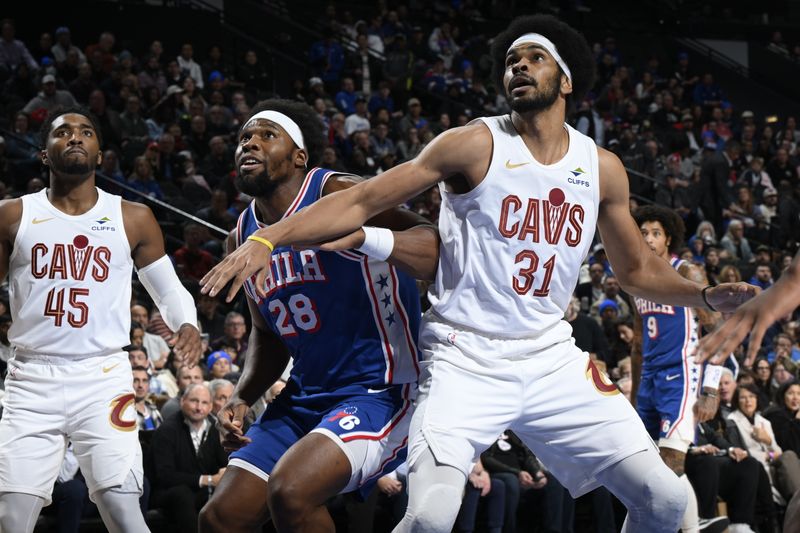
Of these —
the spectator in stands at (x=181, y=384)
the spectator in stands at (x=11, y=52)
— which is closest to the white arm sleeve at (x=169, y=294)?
the spectator in stands at (x=181, y=384)

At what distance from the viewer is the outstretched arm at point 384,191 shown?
3.88 metres

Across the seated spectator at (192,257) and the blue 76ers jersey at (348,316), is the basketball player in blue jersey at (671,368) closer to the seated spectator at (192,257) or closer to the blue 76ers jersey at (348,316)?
the blue 76ers jersey at (348,316)

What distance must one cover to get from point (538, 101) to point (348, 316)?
1.20 m

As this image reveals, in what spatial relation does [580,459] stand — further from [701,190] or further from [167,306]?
[701,190]

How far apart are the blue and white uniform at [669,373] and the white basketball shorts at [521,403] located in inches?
122

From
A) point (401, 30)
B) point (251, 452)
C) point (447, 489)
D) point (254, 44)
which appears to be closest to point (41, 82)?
point (254, 44)

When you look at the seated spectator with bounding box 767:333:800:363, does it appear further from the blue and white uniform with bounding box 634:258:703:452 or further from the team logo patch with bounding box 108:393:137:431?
the team logo patch with bounding box 108:393:137:431

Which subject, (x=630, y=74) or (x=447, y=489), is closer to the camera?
(x=447, y=489)

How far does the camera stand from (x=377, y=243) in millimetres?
4062

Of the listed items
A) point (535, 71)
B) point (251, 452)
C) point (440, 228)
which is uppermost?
point (535, 71)

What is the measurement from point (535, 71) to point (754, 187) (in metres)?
14.5

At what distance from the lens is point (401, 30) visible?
19.8 m

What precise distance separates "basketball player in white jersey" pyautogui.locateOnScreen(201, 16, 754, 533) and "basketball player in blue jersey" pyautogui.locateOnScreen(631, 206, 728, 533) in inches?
117

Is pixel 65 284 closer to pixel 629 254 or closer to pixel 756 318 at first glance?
pixel 629 254
